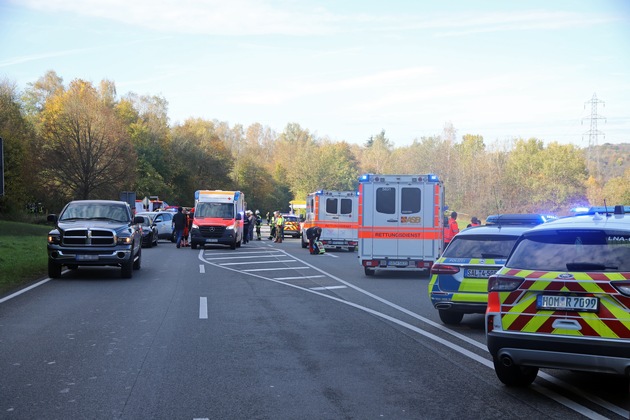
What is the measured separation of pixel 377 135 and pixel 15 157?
426ft

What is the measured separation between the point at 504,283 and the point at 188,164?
86.8 metres

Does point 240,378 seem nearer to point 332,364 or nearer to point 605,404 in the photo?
point 332,364

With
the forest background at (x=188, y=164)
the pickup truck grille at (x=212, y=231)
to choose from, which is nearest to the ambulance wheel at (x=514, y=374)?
the forest background at (x=188, y=164)

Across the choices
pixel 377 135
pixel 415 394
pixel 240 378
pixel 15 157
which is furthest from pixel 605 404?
pixel 377 135

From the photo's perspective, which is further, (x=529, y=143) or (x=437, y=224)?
(x=529, y=143)

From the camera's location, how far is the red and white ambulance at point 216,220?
3500 centimetres

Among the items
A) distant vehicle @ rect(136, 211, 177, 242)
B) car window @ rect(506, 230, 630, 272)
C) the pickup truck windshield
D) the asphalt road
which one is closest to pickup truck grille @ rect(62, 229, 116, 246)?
the pickup truck windshield

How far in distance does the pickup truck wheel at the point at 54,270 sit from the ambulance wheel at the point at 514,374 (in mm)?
14062

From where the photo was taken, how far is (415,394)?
7.16 meters

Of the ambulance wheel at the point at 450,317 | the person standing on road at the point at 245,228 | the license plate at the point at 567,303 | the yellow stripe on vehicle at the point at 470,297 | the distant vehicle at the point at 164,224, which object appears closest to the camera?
the license plate at the point at 567,303

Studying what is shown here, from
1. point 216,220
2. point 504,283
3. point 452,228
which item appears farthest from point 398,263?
point 216,220

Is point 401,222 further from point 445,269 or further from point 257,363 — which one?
point 257,363

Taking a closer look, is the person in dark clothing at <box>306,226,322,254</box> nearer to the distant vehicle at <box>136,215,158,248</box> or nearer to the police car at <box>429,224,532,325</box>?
the distant vehicle at <box>136,215,158,248</box>

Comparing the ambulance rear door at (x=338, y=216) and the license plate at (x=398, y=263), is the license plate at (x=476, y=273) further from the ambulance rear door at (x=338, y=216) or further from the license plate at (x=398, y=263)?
the ambulance rear door at (x=338, y=216)
